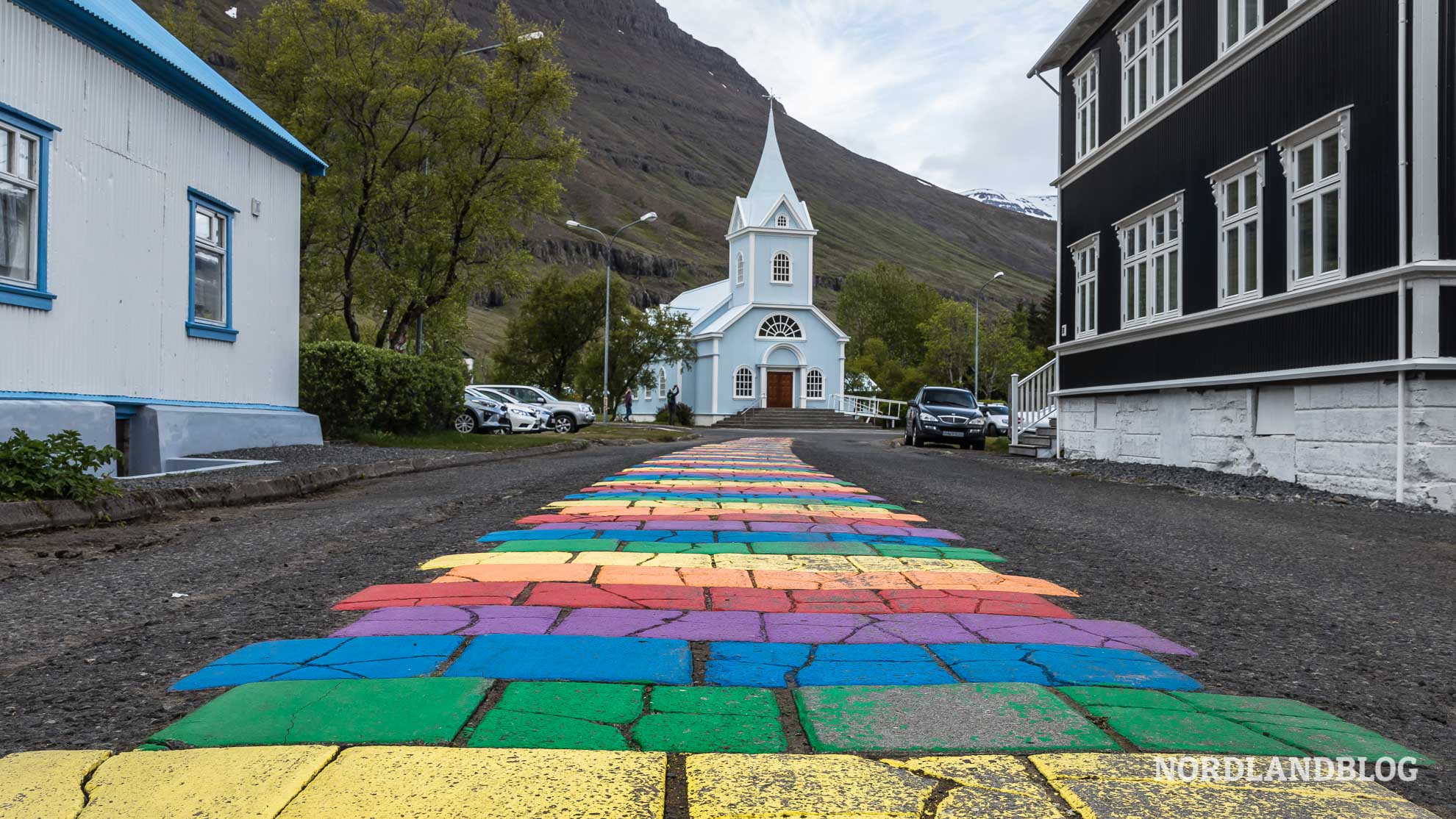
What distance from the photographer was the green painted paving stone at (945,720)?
2582mm

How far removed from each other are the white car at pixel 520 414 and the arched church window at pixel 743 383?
81.9 feet

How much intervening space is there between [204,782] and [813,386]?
183ft

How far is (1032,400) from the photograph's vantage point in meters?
24.1

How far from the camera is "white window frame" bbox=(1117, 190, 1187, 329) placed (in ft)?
53.0

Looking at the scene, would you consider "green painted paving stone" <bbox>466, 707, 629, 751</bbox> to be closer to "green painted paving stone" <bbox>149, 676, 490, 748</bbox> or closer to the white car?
"green painted paving stone" <bbox>149, 676, 490, 748</bbox>

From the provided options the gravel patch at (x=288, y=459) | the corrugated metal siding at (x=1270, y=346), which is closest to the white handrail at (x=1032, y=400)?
the corrugated metal siding at (x=1270, y=346)

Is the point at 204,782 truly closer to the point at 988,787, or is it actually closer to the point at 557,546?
the point at 988,787

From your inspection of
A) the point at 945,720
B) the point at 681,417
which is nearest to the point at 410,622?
the point at 945,720

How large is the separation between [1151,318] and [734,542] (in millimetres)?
12763

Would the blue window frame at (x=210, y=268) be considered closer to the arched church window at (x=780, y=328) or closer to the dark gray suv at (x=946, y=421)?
the dark gray suv at (x=946, y=421)

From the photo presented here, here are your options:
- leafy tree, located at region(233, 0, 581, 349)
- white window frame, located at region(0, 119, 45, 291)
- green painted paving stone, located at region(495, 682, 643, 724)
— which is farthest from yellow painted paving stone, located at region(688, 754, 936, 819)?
leafy tree, located at region(233, 0, 581, 349)

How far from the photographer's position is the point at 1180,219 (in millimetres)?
15992

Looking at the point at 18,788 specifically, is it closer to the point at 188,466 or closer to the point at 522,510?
the point at 522,510

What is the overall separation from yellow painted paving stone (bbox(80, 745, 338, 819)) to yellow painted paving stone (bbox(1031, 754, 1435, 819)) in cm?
175
